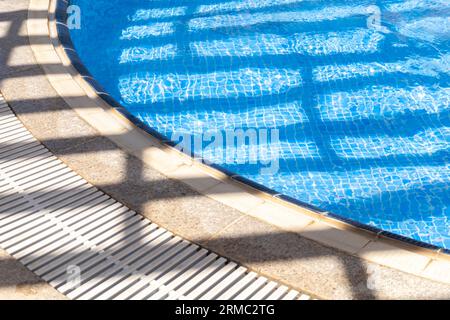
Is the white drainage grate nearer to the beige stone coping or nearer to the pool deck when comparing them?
the pool deck

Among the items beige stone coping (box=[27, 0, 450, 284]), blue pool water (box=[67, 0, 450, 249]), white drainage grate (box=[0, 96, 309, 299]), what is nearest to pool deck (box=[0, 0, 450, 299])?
beige stone coping (box=[27, 0, 450, 284])

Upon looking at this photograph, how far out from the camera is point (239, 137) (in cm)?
821

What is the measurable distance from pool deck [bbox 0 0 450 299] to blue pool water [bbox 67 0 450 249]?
1.25 m

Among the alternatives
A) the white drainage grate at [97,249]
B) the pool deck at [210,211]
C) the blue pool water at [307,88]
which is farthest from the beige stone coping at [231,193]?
the blue pool water at [307,88]

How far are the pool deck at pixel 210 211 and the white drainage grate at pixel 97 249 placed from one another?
0.12 metres

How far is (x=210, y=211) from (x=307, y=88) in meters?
3.68

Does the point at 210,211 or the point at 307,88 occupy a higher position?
the point at 307,88

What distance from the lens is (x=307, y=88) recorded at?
356 inches

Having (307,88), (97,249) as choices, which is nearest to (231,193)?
(97,249)

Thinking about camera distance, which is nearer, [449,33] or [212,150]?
[212,150]

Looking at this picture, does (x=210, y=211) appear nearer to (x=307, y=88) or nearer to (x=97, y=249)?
(x=97, y=249)
